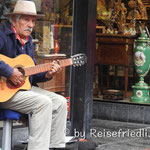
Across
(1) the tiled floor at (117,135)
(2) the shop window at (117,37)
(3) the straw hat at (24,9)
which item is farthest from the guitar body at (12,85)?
(2) the shop window at (117,37)

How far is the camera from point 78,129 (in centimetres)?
616

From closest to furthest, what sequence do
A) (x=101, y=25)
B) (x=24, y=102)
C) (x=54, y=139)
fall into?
(x=24, y=102) < (x=54, y=139) < (x=101, y=25)

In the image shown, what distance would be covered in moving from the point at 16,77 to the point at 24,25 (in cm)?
55

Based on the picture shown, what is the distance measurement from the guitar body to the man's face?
227 millimetres

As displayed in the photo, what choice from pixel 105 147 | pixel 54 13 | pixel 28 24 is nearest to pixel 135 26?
pixel 54 13

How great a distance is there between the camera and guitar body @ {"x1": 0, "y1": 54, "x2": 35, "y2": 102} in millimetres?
4242

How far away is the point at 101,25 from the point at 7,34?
16.6ft

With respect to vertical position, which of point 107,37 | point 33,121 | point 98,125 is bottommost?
point 98,125

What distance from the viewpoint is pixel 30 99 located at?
4.31 m

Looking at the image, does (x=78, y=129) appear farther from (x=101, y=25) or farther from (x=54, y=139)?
(x=101, y=25)

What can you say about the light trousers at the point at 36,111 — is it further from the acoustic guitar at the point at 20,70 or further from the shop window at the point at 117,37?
the shop window at the point at 117,37

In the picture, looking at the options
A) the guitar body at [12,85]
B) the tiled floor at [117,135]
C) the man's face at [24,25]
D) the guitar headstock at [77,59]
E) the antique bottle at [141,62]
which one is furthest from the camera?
the antique bottle at [141,62]

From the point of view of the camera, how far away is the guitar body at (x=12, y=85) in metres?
4.24

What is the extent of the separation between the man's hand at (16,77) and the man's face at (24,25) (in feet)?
1.30
